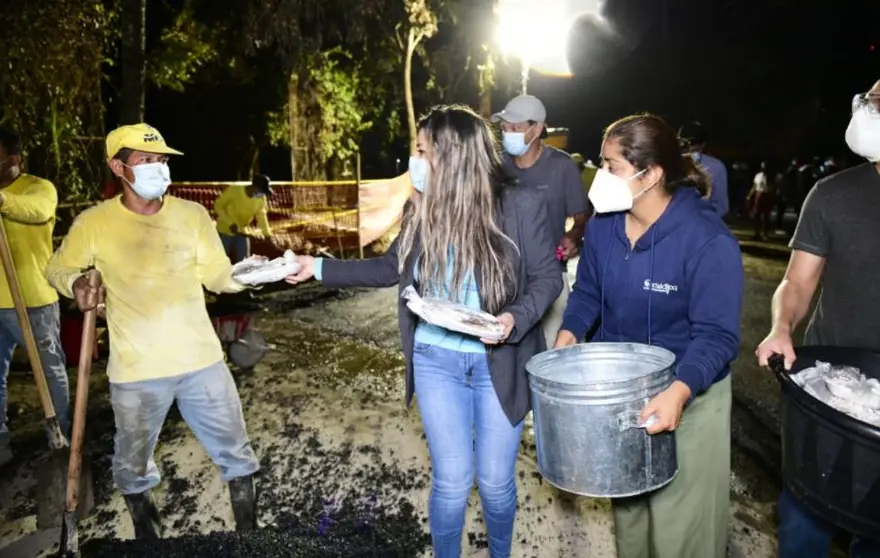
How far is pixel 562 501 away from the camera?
377 cm

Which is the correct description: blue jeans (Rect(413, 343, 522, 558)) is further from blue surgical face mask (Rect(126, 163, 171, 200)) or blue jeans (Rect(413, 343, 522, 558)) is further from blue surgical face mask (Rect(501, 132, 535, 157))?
blue surgical face mask (Rect(501, 132, 535, 157))

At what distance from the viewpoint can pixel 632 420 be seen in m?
1.99

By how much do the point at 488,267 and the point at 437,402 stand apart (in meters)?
0.60

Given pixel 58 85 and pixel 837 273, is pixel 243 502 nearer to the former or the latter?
pixel 837 273

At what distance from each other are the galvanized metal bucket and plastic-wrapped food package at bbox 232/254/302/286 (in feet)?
4.51

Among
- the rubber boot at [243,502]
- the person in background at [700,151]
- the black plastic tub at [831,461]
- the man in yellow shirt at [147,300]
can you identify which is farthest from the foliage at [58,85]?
the black plastic tub at [831,461]

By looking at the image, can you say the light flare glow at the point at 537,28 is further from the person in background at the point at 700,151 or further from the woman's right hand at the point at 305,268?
the woman's right hand at the point at 305,268

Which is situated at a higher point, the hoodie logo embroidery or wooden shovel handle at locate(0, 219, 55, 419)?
the hoodie logo embroidery

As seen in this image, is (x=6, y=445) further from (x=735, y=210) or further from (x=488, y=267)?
(x=735, y=210)

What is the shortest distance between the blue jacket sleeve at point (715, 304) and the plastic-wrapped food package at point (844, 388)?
269mm

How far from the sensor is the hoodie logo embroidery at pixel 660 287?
2324 millimetres

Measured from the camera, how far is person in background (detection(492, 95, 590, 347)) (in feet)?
14.5

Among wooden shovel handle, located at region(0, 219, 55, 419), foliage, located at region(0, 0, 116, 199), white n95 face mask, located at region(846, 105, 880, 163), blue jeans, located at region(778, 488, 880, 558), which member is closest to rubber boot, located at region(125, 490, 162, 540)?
wooden shovel handle, located at region(0, 219, 55, 419)

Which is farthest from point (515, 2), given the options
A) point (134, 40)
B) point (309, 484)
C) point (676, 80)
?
point (676, 80)
